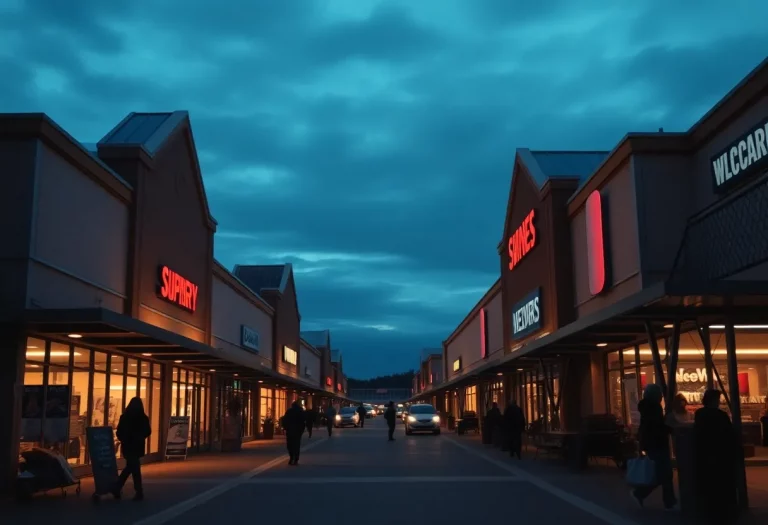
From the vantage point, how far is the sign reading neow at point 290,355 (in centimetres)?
5041

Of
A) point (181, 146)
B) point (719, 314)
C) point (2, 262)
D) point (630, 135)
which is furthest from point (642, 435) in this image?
point (181, 146)

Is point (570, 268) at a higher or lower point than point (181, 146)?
lower

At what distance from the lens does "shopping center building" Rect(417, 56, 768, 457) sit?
13352 mm

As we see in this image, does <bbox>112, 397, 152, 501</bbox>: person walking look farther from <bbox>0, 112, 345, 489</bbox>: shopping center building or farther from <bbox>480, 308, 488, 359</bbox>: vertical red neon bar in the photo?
<bbox>480, 308, 488, 359</bbox>: vertical red neon bar

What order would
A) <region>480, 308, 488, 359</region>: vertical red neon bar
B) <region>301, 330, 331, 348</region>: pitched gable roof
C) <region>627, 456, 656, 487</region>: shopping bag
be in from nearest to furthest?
<region>627, 456, 656, 487</region>: shopping bag, <region>480, 308, 488, 359</region>: vertical red neon bar, <region>301, 330, 331, 348</region>: pitched gable roof

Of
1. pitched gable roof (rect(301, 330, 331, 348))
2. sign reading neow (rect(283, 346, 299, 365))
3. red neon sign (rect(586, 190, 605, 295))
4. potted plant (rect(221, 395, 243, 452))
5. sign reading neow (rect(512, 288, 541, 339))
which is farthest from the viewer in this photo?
pitched gable roof (rect(301, 330, 331, 348))

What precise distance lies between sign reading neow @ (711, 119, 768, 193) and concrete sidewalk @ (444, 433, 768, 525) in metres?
5.89

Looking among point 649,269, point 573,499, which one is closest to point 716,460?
point 573,499

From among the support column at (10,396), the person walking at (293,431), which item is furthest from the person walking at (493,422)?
the support column at (10,396)

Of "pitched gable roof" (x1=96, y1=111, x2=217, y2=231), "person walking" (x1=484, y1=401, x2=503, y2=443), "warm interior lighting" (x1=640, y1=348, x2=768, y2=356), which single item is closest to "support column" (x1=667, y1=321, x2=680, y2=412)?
"warm interior lighting" (x1=640, y1=348, x2=768, y2=356)

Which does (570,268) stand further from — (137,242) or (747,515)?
(747,515)

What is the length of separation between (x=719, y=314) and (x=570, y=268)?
12.3m

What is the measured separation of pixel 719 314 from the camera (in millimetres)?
13492

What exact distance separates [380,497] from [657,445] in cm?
458
